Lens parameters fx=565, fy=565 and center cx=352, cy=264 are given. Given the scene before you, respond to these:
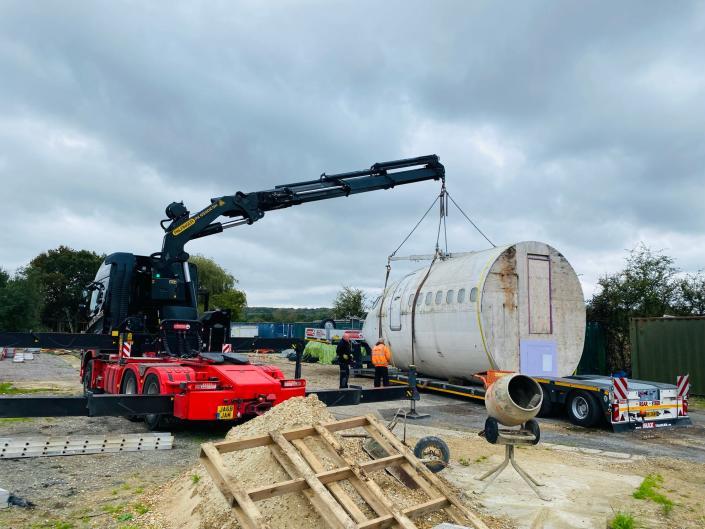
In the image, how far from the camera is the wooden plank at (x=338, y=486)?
5.04 m

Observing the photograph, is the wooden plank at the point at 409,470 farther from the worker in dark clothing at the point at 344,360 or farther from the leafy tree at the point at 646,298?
the leafy tree at the point at 646,298

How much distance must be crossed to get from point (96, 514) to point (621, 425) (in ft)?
33.1

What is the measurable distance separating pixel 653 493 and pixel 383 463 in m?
3.68

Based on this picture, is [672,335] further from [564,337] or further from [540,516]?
[540,516]

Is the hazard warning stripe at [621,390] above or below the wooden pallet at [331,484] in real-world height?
above

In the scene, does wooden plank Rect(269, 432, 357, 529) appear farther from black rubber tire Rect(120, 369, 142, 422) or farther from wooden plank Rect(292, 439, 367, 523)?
black rubber tire Rect(120, 369, 142, 422)

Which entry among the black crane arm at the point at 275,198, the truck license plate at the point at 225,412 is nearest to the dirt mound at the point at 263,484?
the truck license plate at the point at 225,412

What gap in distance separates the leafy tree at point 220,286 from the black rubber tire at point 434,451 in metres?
53.0

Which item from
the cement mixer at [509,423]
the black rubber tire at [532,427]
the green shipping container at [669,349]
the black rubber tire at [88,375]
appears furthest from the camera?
the green shipping container at [669,349]

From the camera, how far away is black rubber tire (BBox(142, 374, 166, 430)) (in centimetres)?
966

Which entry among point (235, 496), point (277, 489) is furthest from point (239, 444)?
point (235, 496)

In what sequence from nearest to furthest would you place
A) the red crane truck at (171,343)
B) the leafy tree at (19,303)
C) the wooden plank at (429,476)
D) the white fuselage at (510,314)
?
the wooden plank at (429,476) → the red crane truck at (171,343) → the white fuselage at (510,314) → the leafy tree at (19,303)

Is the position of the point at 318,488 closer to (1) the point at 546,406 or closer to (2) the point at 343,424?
(2) the point at 343,424

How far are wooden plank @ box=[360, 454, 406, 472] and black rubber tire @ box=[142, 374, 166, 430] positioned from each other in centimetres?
486
